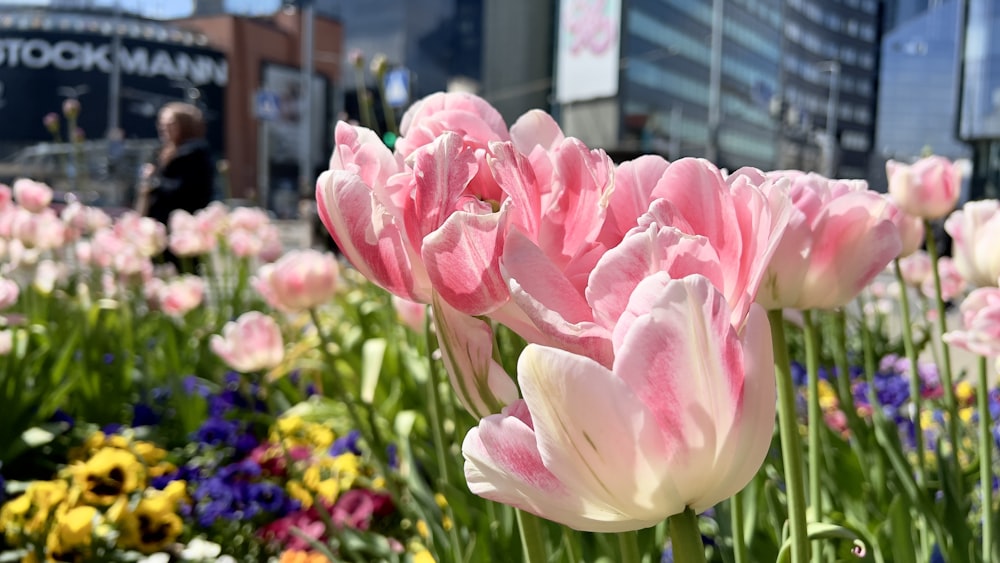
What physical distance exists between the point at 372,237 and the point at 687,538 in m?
0.22

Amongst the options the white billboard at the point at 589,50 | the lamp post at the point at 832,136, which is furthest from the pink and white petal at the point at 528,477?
the white billboard at the point at 589,50

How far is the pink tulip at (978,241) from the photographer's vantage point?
0.89 metres

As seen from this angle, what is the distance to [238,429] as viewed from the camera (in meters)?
2.17

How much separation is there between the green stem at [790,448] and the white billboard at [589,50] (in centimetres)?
2277

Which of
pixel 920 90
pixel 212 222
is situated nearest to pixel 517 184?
pixel 212 222

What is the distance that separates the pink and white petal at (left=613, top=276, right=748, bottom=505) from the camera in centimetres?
33

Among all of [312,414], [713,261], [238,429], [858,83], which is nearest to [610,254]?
[713,261]

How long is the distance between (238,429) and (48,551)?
2.21 ft

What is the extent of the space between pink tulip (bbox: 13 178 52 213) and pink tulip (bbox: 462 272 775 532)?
2.90 m

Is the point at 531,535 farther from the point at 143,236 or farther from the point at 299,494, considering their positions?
the point at 143,236

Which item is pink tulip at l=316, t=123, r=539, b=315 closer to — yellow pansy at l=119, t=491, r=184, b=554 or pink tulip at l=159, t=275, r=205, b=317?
yellow pansy at l=119, t=491, r=184, b=554

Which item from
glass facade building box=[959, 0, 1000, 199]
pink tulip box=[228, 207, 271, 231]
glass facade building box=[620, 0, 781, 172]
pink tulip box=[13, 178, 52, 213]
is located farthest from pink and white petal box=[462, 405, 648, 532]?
glass facade building box=[620, 0, 781, 172]

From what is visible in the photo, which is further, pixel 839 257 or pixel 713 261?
pixel 839 257

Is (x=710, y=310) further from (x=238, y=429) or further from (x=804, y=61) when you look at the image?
(x=804, y=61)
